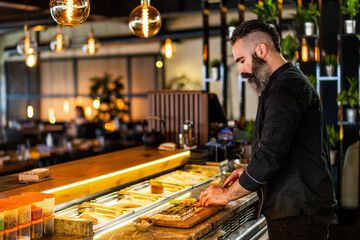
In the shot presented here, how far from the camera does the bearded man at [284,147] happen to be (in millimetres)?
2395

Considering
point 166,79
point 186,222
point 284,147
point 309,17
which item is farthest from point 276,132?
point 166,79

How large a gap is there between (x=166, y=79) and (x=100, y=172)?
10490mm

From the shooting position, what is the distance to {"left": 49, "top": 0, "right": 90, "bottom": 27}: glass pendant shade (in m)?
3.01

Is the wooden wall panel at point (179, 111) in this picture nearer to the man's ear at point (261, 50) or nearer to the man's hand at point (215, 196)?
the man's hand at point (215, 196)

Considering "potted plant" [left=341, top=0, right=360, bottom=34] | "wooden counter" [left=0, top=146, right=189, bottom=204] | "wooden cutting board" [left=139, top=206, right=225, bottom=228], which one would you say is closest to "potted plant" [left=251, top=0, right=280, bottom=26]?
"potted plant" [left=341, top=0, right=360, bottom=34]

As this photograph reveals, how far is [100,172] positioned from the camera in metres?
3.27

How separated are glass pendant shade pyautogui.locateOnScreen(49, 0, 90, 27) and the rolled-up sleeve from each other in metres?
1.38

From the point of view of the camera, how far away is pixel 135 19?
12.1 feet

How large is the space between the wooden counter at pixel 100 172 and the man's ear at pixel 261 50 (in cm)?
133

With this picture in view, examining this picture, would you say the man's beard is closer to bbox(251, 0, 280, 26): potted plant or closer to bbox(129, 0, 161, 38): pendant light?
bbox(129, 0, 161, 38): pendant light

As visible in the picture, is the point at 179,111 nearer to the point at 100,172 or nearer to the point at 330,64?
→ the point at 100,172

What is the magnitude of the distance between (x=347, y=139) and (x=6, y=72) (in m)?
12.9

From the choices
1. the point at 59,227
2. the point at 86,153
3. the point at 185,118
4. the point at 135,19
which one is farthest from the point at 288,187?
the point at 86,153

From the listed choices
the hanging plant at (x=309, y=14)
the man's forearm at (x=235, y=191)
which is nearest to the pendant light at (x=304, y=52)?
the hanging plant at (x=309, y=14)
